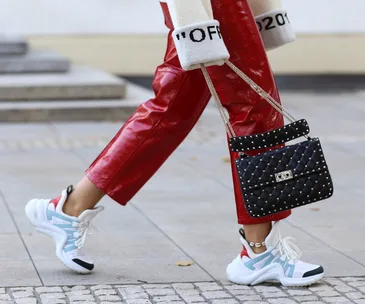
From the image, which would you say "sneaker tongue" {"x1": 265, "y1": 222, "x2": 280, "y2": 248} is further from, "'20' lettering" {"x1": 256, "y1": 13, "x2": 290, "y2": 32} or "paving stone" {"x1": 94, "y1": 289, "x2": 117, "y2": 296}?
"'20' lettering" {"x1": 256, "y1": 13, "x2": 290, "y2": 32}


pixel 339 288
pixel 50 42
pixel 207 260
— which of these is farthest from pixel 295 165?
pixel 50 42

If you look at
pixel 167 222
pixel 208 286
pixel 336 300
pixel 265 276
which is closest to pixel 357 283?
pixel 336 300

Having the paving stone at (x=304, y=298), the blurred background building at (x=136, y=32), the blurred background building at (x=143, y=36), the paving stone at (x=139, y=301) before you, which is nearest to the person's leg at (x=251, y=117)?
the paving stone at (x=304, y=298)

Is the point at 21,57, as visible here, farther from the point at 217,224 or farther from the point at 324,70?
the point at 217,224

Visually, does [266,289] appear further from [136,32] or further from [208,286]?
[136,32]

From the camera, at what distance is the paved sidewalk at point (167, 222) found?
4.29 metres

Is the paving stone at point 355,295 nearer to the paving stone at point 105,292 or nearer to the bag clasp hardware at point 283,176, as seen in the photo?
the bag clasp hardware at point 283,176

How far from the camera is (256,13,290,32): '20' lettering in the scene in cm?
431

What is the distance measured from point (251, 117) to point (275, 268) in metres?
0.65

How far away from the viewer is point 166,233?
17.0 feet

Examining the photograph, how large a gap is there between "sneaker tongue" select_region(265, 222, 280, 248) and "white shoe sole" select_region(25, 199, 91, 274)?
31.0 inches

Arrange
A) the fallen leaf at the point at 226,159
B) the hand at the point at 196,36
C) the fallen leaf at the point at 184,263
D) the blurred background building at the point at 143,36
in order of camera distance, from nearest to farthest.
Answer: the hand at the point at 196,36
the fallen leaf at the point at 184,263
the fallen leaf at the point at 226,159
the blurred background building at the point at 143,36

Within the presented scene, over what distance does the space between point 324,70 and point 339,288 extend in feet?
29.7

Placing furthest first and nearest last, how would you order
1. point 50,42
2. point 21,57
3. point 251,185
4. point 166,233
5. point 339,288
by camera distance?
point 50,42, point 21,57, point 166,233, point 339,288, point 251,185
